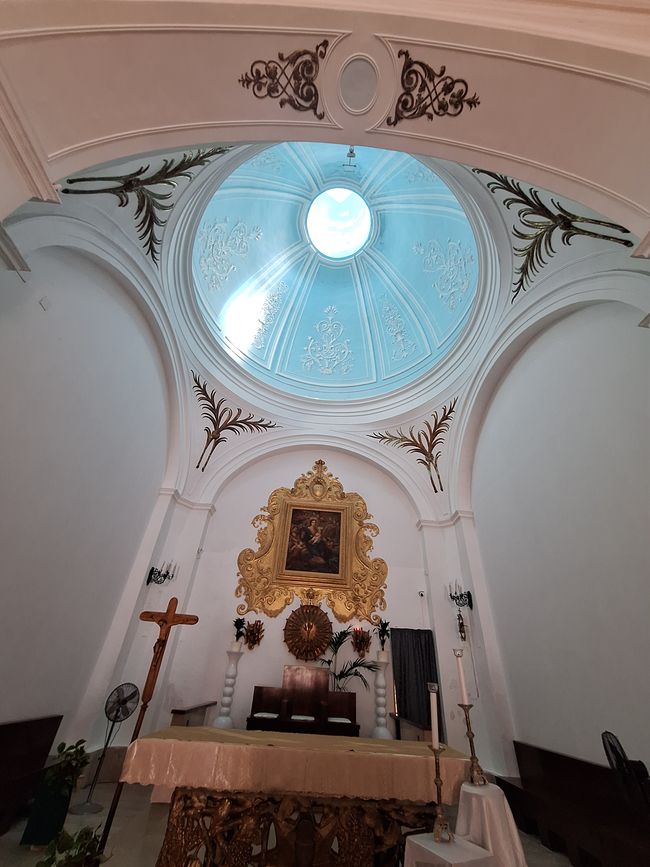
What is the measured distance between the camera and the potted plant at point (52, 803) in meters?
3.66

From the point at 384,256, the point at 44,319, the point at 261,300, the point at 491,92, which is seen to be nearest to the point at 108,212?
the point at 44,319

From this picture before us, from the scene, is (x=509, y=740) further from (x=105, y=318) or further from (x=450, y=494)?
(x=105, y=318)

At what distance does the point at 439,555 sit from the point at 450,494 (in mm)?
1310

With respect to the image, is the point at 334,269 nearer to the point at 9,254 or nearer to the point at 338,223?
the point at 338,223

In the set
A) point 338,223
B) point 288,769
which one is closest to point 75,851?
point 288,769

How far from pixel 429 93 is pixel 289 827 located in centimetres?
590

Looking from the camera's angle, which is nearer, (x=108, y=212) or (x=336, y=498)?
(x=108, y=212)

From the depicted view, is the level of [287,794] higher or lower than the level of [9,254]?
lower

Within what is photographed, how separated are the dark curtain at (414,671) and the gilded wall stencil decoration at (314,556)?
0.67 meters

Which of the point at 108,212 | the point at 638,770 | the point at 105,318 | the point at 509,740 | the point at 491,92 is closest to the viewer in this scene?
the point at 491,92

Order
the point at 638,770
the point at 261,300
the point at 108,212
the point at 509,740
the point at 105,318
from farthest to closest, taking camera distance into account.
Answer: the point at 261,300
the point at 509,740
the point at 105,318
the point at 108,212
the point at 638,770

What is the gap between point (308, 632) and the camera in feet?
25.2

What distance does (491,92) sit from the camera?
2.88 m

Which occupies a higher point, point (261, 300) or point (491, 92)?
point (261, 300)
